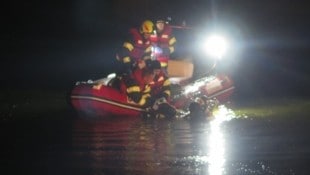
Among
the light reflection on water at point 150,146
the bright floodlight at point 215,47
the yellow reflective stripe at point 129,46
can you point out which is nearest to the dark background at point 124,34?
the bright floodlight at point 215,47

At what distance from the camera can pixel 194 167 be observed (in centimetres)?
891

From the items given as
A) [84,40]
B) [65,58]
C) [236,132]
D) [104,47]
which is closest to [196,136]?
[236,132]

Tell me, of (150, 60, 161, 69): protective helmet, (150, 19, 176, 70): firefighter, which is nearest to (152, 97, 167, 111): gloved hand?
(150, 60, 161, 69): protective helmet

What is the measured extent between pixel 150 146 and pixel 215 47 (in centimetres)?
813

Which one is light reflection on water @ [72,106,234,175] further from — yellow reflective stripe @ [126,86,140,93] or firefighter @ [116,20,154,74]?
firefighter @ [116,20,154,74]

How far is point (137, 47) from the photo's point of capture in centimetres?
1499

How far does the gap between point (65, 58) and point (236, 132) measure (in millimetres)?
23865

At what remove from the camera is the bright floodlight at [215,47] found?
18.2m

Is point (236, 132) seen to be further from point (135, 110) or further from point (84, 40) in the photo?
point (84, 40)

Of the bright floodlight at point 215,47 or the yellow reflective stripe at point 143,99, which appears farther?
the bright floodlight at point 215,47

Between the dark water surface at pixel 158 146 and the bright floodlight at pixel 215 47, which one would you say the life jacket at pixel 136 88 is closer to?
the dark water surface at pixel 158 146

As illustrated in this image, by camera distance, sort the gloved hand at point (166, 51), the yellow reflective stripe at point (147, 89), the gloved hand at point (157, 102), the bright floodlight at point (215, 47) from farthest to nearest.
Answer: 1. the bright floodlight at point (215, 47)
2. the gloved hand at point (166, 51)
3. the yellow reflective stripe at point (147, 89)
4. the gloved hand at point (157, 102)

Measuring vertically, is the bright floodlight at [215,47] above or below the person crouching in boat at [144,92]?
above

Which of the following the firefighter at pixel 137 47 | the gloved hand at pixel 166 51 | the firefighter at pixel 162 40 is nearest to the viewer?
the firefighter at pixel 137 47
